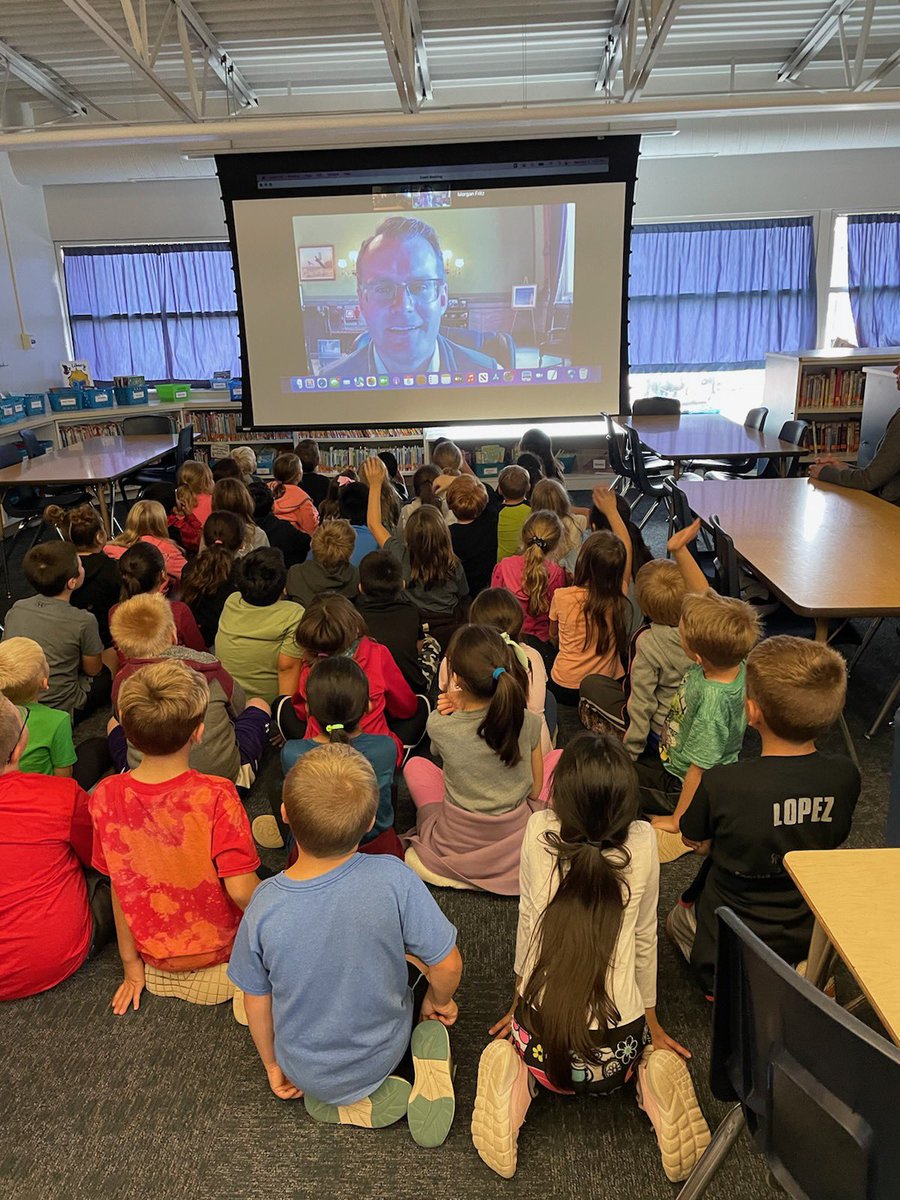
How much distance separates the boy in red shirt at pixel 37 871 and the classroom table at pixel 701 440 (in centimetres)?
472

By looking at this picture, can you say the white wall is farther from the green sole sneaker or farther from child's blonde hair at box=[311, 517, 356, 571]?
the green sole sneaker

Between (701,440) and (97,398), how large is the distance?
5.88 metres

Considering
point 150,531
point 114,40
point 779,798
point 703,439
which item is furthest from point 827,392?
point 779,798

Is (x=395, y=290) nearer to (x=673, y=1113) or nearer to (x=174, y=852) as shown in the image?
(x=174, y=852)

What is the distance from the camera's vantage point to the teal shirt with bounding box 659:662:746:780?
→ 2453mm

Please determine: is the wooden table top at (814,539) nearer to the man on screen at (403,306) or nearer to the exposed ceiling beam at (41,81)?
the man on screen at (403,306)

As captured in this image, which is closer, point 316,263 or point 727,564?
point 727,564

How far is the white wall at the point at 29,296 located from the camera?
Result: 8.27 meters

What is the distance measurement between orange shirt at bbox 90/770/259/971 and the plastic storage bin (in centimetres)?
745

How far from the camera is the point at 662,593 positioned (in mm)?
2910

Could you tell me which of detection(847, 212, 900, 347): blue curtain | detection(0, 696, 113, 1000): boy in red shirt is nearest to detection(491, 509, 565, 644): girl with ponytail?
→ detection(0, 696, 113, 1000): boy in red shirt

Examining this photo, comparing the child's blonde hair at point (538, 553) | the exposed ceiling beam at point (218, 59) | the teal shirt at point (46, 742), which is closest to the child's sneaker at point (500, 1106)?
the teal shirt at point (46, 742)

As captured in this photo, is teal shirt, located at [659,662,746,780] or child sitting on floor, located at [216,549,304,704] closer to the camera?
teal shirt, located at [659,662,746,780]

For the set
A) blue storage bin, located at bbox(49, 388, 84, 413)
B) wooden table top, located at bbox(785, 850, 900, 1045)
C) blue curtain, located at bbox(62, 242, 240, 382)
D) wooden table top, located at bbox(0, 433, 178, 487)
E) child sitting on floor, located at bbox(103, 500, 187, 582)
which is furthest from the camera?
blue curtain, located at bbox(62, 242, 240, 382)
